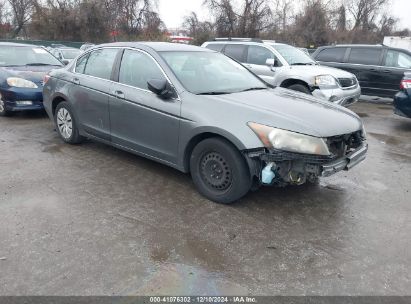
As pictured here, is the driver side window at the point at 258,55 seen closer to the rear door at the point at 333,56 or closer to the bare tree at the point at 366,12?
the rear door at the point at 333,56

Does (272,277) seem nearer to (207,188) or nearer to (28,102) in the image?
(207,188)

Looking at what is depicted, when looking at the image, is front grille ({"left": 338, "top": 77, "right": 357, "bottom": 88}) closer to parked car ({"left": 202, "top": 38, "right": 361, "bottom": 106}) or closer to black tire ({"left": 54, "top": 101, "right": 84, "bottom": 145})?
parked car ({"left": 202, "top": 38, "right": 361, "bottom": 106})

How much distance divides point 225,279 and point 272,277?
0.37 m

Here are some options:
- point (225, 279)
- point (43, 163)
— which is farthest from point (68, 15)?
point (225, 279)

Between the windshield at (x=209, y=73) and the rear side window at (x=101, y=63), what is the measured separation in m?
0.89

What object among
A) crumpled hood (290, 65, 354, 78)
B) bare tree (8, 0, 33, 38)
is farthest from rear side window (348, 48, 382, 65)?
bare tree (8, 0, 33, 38)

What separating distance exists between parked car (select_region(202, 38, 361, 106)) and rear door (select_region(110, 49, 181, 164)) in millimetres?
4479

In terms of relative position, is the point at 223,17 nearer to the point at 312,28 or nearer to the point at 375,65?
the point at 312,28

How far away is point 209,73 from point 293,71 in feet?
15.0

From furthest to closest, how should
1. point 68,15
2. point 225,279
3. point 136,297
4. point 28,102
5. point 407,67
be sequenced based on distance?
point 68,15 → point 407,67 → point 28,102 → point 225,279 → point 136,297

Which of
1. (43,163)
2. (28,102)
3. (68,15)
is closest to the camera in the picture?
(43,163)

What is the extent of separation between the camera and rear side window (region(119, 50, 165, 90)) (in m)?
4.75

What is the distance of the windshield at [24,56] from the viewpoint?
28.1 feet

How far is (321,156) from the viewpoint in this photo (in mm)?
3762
